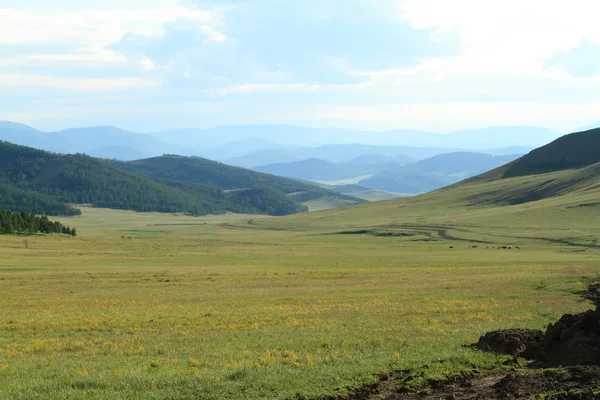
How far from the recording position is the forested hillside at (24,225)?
113 meters

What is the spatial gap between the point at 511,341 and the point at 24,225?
120m

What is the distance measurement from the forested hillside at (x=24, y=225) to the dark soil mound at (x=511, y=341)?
110 m

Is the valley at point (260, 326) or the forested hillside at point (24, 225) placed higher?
the forested hillside at point (24, 225)

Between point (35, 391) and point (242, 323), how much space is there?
1321cm

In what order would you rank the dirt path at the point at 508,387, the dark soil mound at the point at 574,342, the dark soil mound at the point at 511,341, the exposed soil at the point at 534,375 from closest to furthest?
the dirt path at the point at 508,387 < the exposed soil at the point at 534,375 < the dark soil mound at the point at 574,342 < the dark soil mound at the point at 511,341


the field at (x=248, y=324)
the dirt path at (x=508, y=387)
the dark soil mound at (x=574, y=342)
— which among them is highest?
the dark soil mound at (x=574, y=342)

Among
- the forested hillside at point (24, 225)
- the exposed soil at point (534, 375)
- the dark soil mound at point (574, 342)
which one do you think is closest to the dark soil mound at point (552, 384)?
the exposed soil at point (534, 375)

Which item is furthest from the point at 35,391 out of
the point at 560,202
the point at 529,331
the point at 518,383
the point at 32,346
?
the point at 560,202

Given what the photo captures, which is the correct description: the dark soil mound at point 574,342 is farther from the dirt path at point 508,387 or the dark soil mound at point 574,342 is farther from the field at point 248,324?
the field at point 248,324

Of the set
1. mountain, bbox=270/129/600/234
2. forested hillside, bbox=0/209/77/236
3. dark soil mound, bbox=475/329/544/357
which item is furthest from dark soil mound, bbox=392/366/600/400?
forested hillside, bbox=0/209/77/236

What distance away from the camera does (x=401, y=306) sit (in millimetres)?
31750

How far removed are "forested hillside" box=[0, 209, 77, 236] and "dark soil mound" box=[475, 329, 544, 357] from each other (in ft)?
359

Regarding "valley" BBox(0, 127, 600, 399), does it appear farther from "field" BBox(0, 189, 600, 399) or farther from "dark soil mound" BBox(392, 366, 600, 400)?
"dark soil mound" BBox(392, 366, 600, 400)

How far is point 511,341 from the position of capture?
19078 mm
